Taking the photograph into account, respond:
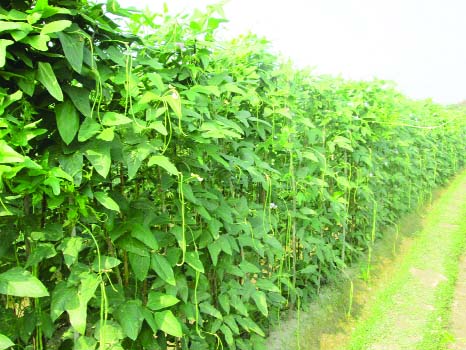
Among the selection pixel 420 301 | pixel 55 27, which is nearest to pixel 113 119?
pixel 55 27

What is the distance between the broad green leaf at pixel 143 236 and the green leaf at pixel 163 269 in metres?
0.11

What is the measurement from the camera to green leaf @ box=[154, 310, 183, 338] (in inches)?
55.7

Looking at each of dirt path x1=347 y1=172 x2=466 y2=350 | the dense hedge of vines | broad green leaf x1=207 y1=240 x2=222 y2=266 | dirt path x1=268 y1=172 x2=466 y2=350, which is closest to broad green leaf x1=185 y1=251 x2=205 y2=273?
the dense hedge of vines

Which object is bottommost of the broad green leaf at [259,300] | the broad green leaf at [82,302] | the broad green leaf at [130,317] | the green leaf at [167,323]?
the broad green leaf at [259,300]

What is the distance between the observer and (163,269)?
1498 millimetres

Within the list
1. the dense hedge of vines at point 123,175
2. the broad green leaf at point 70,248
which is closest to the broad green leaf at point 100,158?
the dense hedge of vines at point 123,175

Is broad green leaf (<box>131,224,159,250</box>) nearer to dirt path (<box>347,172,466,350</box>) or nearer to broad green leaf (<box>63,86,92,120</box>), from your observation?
broad green leaf (<box>63,86,92,120</box>)

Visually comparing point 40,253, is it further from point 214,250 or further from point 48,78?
point 214,250

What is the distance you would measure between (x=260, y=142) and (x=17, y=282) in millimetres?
1650

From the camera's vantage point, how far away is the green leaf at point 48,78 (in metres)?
1.18

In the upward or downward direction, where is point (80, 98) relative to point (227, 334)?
upward

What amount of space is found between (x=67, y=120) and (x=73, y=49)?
20cm

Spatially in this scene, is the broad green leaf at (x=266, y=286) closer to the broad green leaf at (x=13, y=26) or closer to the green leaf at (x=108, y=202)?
the green leaf at (x=108, y=202)

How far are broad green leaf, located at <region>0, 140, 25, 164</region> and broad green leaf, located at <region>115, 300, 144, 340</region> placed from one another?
640 millimetres
